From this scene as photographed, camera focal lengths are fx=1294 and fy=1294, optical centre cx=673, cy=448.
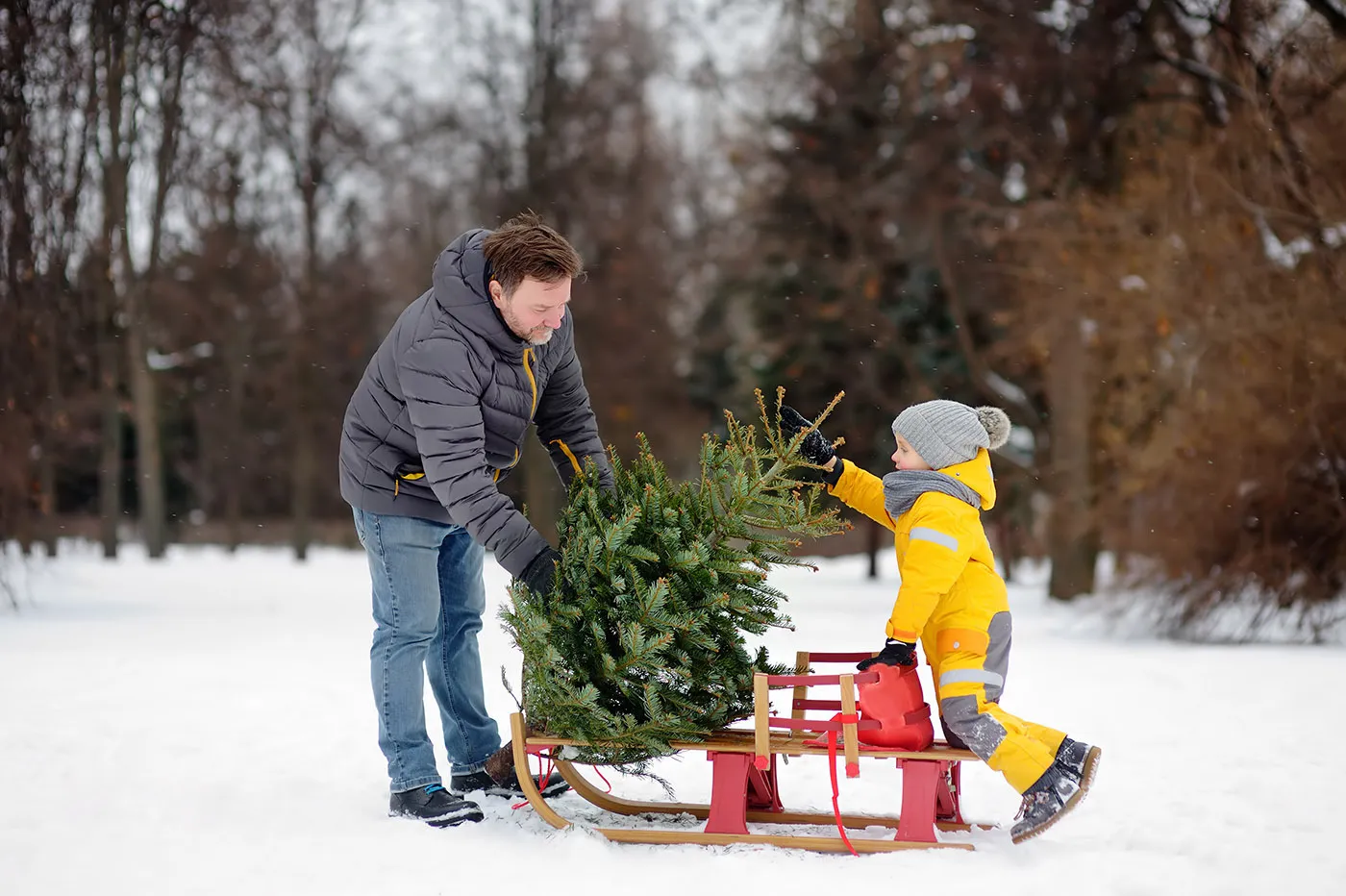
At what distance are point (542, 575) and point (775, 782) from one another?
109 cm

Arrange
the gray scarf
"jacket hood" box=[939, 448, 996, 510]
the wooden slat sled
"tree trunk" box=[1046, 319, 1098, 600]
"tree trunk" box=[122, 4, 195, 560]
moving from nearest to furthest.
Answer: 1. the wooden slat sled
2. the gray scarf
3. "jacket hood" box=[939, 448, 996, 510]
4. "tree trunk" box=[1046, 319, 1098, 600]
5. "tree trunk" box=[122, 4, 195, 560]

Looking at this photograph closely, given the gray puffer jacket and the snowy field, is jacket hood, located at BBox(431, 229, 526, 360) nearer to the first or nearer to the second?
the gray puffer jacket

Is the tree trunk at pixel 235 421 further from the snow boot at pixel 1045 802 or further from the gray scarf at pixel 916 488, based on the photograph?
the snow boot at pixel 1045 802

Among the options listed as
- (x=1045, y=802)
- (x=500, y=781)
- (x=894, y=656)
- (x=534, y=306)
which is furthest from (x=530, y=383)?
(x=1045, y=802)

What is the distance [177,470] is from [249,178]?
421 inches

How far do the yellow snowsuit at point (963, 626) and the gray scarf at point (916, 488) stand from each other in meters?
0.02

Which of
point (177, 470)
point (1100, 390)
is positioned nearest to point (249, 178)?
point (177, 470)

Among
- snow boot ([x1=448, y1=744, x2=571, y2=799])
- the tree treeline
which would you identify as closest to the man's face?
snow boot ([x1=448, y1=744, x2=571, y2=799])

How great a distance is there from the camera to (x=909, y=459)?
4.36 m

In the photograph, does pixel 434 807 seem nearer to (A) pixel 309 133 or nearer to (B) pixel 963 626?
(B) pixel 963 626

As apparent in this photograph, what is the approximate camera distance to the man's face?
4109mm

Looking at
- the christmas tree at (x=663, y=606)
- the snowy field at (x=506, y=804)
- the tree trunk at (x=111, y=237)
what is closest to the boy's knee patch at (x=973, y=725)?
the snowy field at (x=506, y=804)

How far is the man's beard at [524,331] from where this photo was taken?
13.7 ft

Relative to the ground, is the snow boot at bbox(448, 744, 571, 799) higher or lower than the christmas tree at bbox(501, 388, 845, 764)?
lower
